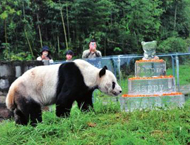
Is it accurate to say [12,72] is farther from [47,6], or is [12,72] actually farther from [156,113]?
[47,6]

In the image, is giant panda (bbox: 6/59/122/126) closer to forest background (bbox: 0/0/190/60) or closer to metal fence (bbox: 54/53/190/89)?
metal fence (bbox: 54/53/190/89)

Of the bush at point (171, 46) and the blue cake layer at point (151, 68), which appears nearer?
the blue cake layer at point (151, 68)

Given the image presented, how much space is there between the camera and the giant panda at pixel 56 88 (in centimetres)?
506

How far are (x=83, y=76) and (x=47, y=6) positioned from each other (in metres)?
9.36

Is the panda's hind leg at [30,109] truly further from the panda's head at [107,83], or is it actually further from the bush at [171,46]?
the bush at [171,46]

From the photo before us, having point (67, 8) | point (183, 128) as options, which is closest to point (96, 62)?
point (183, 128)

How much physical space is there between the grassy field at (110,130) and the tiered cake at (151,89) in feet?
1.81

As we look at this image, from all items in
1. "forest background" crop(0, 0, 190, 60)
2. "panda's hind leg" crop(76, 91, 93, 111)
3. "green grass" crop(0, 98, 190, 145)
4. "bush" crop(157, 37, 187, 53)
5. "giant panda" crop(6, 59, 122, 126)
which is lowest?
"green grass" crop(0, 98, 190, 145)

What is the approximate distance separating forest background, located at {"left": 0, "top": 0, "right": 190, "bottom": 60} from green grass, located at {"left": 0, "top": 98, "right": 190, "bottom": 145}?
7931mm

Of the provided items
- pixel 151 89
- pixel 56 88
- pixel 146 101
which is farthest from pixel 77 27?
pixel 56 88

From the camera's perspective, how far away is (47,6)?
13859 millimetres

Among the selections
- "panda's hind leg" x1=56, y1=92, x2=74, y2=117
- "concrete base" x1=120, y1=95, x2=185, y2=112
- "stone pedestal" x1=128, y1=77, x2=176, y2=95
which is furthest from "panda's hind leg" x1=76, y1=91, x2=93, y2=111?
"stone pedestal" x1=128, y1=77, x2=176, y2=95

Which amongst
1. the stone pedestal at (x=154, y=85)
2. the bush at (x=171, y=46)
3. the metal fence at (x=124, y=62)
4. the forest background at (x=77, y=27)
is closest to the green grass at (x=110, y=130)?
the stone pedestal at (x=154, y=85)

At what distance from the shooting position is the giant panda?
5.06m
